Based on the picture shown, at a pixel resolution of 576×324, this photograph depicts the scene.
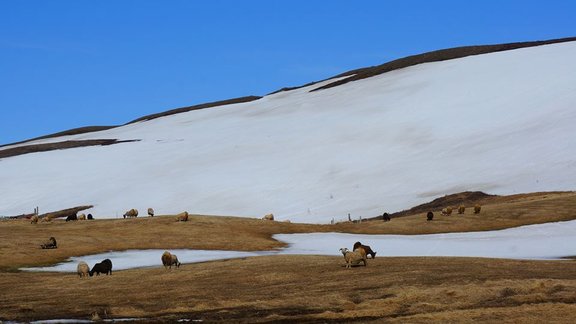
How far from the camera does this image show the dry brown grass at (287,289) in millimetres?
28891

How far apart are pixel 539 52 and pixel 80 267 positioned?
134 meters

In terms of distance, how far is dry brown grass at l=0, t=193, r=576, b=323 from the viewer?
1137 inches

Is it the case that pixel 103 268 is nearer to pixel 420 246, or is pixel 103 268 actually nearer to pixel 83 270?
pixel 83 270

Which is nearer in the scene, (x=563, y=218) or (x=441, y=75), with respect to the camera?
(x=563, y=218)

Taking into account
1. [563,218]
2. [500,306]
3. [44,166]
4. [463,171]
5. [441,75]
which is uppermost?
[441,75]

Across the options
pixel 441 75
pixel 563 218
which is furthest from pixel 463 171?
pixel 441 75

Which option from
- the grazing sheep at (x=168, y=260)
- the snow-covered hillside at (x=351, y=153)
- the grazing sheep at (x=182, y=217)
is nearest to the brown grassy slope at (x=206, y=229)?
the grazing sheep at (x=182, y=217)

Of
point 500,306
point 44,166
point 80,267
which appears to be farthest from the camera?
point 44,166

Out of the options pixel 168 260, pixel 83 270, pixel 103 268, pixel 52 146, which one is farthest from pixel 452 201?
pixel 52 146

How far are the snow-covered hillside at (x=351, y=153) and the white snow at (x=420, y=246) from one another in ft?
78.0

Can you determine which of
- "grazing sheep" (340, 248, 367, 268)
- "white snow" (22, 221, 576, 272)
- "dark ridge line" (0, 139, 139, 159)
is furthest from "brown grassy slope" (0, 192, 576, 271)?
"dark ridge line" (0, 139, 139, 159)

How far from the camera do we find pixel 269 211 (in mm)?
95750

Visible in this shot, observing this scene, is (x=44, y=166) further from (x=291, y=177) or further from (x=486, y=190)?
(x=486, y=190)

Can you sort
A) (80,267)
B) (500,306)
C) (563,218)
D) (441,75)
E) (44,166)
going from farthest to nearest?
(441,75)
(44,166)
(563,218)
(80,267)
(500,306)
